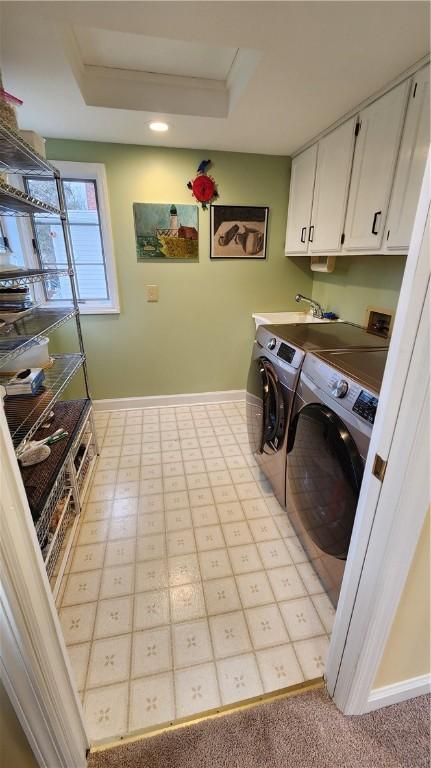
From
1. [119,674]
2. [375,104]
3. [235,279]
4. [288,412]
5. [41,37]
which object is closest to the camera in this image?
[119,674]

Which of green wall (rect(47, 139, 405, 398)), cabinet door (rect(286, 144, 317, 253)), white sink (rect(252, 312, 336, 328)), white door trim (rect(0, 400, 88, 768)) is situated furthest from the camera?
white sink (rect(252, 312, 336, 328))

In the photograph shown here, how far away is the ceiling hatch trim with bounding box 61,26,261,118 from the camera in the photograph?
5.32 ft

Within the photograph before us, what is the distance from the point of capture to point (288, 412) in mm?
1530

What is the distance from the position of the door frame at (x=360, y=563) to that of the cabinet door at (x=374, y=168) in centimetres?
130

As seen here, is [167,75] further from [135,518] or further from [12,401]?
[135,518]

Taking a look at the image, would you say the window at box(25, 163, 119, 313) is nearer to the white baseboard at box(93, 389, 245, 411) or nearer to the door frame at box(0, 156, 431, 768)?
the white baseboard at box(93, 389, 245, 411)

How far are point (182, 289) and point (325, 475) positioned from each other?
83.4 inches

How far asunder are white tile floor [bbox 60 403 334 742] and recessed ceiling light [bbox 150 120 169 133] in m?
2.21

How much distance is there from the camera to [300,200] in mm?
2523

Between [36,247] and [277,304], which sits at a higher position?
[36,247]

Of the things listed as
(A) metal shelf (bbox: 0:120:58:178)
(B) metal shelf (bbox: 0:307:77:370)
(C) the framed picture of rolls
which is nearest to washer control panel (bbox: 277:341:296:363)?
(B) metal shelf (bbox: 0:307:77:370)

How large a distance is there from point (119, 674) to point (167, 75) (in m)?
2.81

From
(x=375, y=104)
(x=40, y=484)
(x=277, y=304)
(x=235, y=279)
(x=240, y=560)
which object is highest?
(x=375, y=104)

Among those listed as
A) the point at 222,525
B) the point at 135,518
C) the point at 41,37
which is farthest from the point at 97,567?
the point at 41,37
